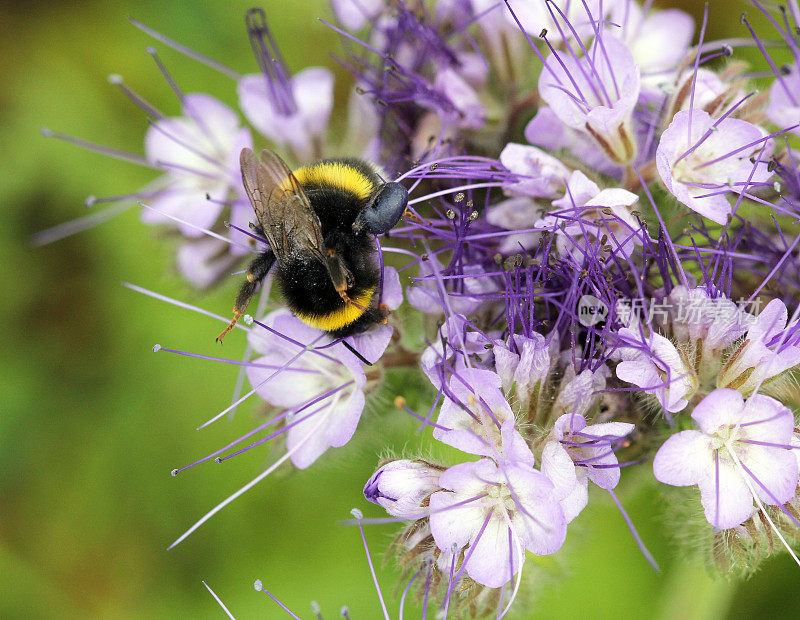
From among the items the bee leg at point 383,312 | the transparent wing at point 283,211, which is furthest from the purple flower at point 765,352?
the transparent wing at point 283,211

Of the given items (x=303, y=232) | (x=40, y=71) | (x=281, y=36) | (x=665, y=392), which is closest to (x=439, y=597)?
(x=665, y=392)

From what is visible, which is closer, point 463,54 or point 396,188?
point 396,188

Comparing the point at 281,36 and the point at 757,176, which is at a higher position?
the point at 757,176

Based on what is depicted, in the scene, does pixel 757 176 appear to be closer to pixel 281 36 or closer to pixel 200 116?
pixel 200 116

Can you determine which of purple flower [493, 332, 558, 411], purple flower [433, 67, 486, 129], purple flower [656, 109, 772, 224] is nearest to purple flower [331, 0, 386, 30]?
purple flower [433, 67, 486, 129]

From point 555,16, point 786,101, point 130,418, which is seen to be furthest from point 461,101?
point 130,418

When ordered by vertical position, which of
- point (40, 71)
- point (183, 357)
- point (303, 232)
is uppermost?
point (303, 232)

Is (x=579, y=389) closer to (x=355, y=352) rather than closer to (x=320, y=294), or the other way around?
(x=355, y=352)
